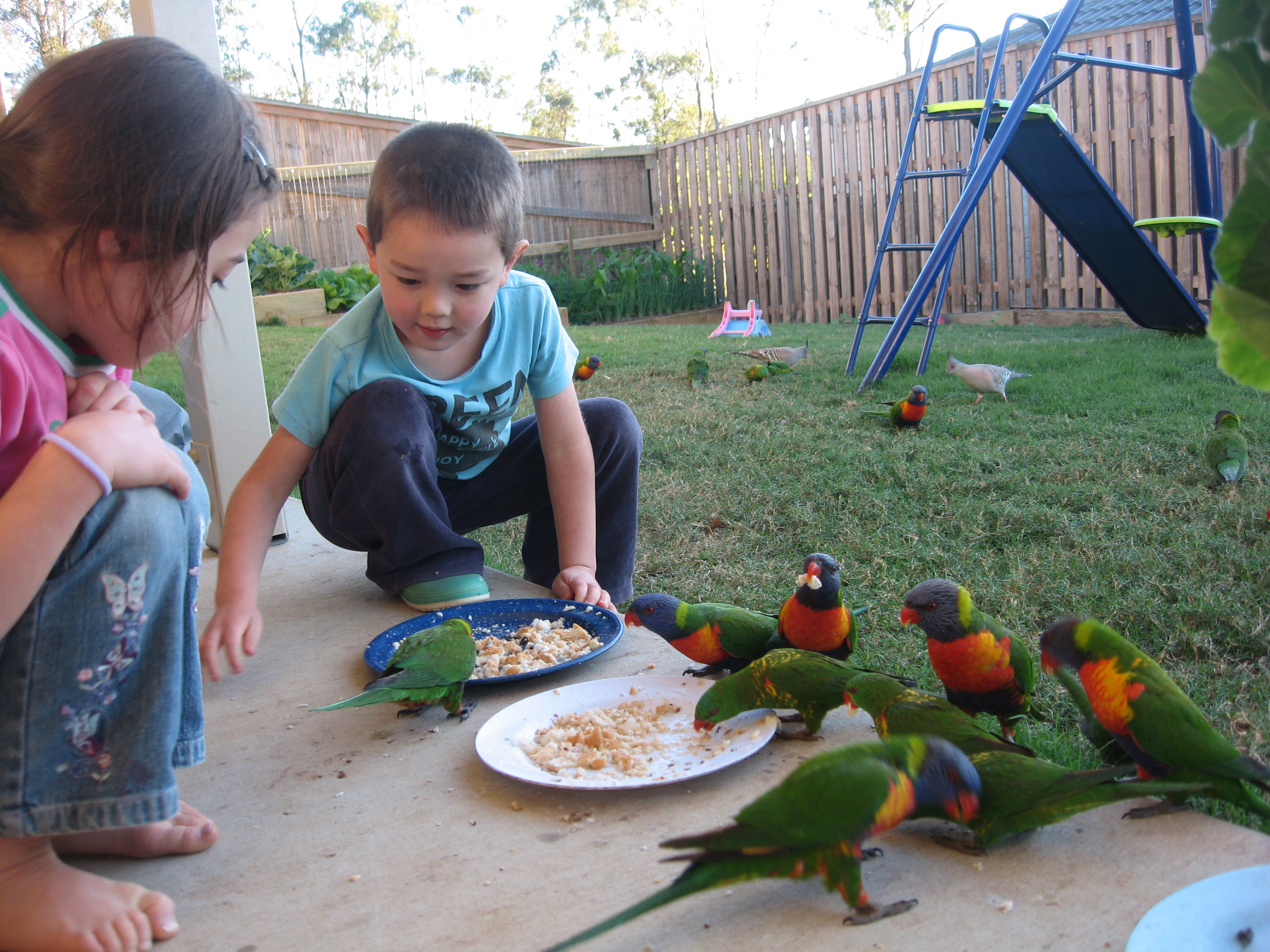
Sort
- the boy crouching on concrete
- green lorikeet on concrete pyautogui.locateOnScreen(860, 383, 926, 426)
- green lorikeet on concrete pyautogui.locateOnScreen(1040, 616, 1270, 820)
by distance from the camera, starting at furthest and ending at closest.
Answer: green lorikeet on concrete pyautogui.locateOnScreen(860, 383, 926, 426), the boy crouching on concrete, green lorikeet on concrete pyautogui.locateOnScreen(1040, 616, 1270, 820)

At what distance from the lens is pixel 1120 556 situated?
263 centimetres

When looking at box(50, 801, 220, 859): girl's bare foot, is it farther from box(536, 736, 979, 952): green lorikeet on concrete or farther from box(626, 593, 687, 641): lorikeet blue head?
box(626, 593, 687, 641): lorikeet blue head

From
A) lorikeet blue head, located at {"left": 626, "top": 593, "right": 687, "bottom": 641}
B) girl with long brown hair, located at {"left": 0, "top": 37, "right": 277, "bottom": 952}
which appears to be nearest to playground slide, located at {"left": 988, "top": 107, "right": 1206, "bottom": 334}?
lorikeet blue head, located at {"left": 626, "top": 593, "right": 687, "bottom": 641}

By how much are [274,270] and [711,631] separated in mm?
9397

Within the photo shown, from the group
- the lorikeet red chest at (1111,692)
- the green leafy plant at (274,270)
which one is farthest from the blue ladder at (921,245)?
the green leafy plant at (274,270)

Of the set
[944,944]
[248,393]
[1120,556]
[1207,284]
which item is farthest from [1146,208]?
[944,944]

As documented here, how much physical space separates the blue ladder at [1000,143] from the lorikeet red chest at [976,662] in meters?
3.97

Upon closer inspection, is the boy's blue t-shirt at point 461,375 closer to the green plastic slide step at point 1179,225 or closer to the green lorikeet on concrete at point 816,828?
the green lorikeet on concrete at point 816,828

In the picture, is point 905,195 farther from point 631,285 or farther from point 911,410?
point 911,410

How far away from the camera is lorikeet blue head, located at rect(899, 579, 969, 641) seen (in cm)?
160

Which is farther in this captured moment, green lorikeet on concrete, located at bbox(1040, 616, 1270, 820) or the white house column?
the white house column

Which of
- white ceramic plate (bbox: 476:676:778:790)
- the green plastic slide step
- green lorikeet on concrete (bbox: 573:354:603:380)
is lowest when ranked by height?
white ceramic plate (bbox: 476:676:778:790)

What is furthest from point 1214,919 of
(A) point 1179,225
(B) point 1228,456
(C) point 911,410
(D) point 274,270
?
(D) point 274,270

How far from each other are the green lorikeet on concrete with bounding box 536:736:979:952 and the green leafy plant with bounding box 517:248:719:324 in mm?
10098
